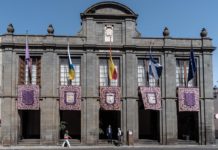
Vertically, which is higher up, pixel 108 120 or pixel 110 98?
pixel 110 98

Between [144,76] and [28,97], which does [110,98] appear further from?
[28,97]

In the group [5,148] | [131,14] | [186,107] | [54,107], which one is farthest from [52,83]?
[186,107]

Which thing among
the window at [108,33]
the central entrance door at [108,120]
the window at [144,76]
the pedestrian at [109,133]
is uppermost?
the window at [108,33]

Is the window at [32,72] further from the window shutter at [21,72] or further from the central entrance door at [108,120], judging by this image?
the central entrance door at [108,120]

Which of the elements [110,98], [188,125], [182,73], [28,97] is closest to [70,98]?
[110,98]

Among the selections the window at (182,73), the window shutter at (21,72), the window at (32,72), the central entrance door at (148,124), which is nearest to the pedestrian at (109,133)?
the central entrance door at (148,124)

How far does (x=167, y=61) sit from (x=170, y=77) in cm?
145

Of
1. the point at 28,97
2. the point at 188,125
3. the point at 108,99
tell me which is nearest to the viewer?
the point at 28,97

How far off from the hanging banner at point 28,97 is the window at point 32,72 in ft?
2.59

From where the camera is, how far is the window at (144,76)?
37.4 meters

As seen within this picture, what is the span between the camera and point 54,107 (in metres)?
35.8

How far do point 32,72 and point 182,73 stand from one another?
13.4 m

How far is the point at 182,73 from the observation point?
37.8 metres

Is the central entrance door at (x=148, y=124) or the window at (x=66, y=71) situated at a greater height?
the window at (x=66, y=71)
